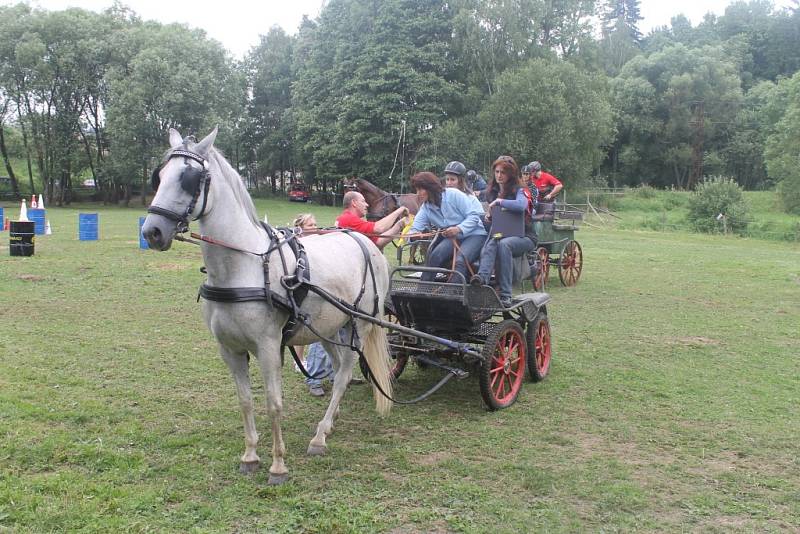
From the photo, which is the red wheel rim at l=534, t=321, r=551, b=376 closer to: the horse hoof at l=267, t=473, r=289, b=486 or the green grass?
the horse hoof at l=267, t=473, r=289, b=486

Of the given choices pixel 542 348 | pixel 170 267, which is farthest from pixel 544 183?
pixel 170 267

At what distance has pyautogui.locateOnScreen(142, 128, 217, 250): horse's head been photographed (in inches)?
134

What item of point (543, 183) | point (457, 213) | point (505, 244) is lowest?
point (505, 244)

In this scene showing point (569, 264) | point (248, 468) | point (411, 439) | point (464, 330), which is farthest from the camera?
point (569, 264)

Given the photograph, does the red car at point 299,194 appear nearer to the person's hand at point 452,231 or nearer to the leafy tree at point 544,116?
the leafy tree at point 544,116

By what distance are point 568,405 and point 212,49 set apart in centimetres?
3919

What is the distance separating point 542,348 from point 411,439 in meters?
2.30

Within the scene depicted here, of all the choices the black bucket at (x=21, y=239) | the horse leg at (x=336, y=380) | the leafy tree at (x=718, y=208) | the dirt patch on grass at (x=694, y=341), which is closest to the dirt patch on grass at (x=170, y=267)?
the black bucket at (x=21, y=239)

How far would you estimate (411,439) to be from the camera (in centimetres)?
482

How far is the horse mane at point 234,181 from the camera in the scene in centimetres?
379

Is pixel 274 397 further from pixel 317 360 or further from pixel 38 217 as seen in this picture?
pixel 38 217

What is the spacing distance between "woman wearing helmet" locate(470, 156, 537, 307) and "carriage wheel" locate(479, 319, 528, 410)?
317 millimetres

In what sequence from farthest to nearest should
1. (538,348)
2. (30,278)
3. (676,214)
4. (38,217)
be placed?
(676,214) → (38,217) → (30,278) → (538,348)

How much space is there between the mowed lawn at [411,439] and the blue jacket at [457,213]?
63.2 inches
